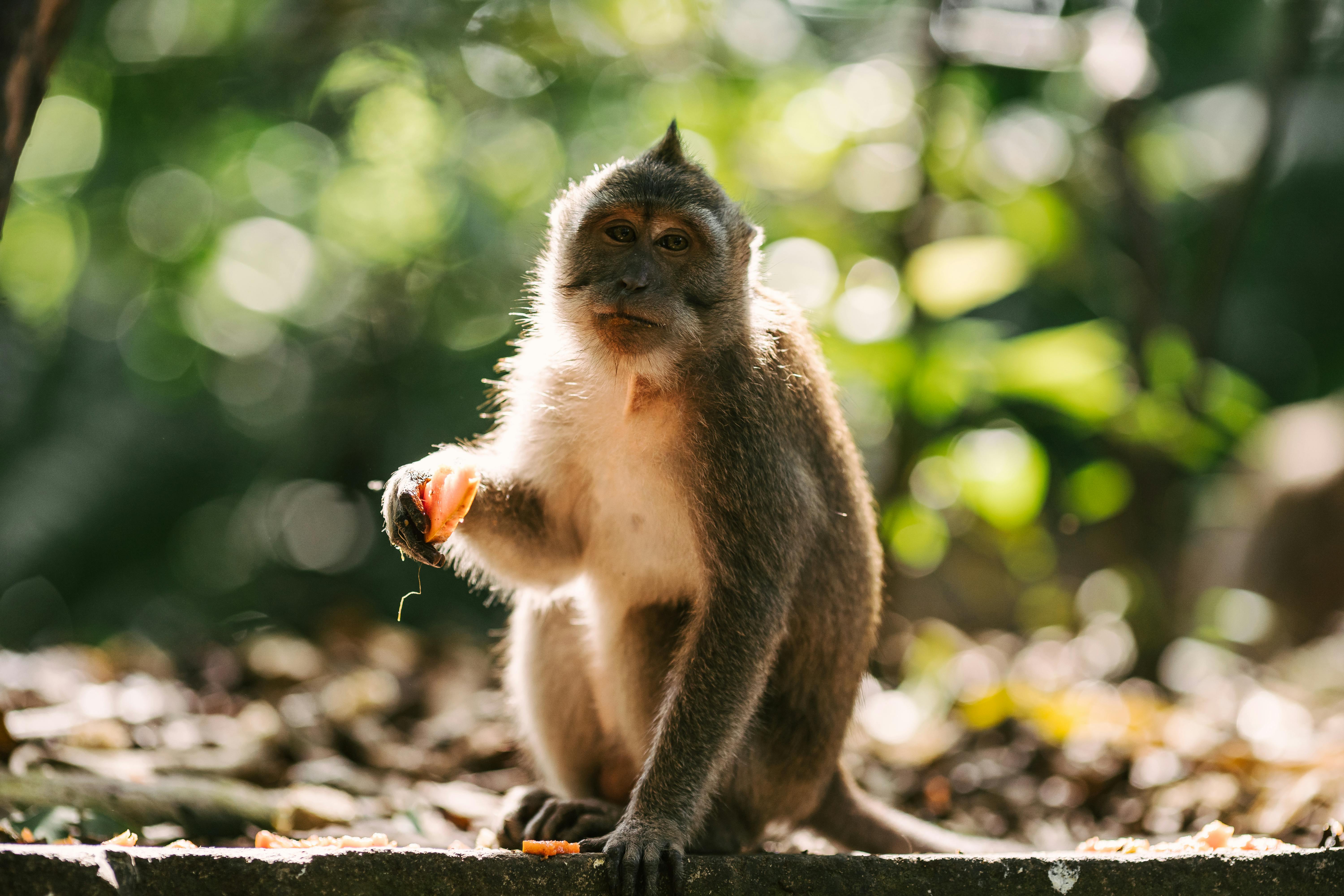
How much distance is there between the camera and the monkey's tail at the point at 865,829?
14.0ft

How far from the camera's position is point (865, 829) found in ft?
14.1

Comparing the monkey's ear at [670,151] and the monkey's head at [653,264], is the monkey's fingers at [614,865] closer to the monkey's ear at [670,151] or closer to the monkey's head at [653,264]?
the monkey's head at [653,264]

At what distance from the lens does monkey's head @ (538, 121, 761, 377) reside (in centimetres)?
387

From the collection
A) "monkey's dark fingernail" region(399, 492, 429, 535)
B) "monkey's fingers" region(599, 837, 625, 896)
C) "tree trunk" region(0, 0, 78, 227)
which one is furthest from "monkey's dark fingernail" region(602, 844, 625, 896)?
"tree trunk" region(0, 0, 78, 227)

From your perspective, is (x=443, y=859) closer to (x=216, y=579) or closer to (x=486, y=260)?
(x=486, y=260)

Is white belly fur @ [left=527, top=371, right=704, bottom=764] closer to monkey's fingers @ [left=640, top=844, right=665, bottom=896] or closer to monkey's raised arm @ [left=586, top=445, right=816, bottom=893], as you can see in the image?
monkey's raised arm @ [left=586, top=445, right=816, bottom=893]

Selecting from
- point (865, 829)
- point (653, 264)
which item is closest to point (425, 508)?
point (653, 264)

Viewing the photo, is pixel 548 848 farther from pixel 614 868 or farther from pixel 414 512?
pixel 414 512

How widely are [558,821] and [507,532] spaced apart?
3.59ft

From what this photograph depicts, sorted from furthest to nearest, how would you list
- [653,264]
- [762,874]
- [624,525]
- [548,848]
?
[624,525]
[653,264]
[548,848]
[762,874]

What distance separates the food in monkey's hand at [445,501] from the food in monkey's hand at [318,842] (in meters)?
0.96

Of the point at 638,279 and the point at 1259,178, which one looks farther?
the point at 1259,178

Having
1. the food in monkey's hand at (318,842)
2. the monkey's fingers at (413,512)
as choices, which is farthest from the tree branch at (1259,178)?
the food in monkey's hand at (318,842)

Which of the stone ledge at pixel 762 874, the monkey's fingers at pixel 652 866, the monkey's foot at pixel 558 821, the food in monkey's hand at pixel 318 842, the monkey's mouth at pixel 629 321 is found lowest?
the monkey's foot at pixel 558 821
